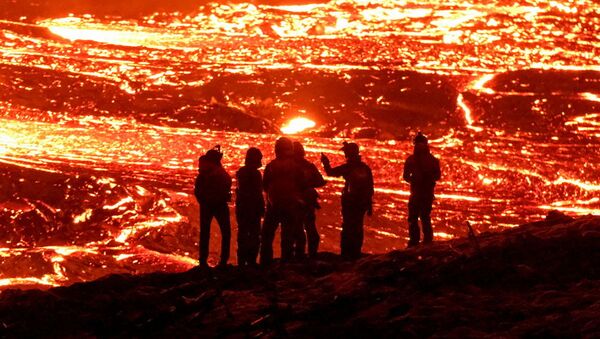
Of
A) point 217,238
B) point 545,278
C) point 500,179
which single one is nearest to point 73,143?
point 217,238

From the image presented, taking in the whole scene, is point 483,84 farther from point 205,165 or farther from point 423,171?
point 205,165

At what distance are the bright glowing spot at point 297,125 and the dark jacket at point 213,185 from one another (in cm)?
2510

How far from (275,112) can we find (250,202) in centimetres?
2666

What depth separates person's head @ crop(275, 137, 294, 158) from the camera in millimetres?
10422

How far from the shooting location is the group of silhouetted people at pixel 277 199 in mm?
10547

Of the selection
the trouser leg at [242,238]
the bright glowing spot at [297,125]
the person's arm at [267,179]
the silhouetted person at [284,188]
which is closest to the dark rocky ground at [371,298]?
the trouser leg at [242,238]

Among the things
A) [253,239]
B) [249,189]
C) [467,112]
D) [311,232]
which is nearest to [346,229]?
[311,232]

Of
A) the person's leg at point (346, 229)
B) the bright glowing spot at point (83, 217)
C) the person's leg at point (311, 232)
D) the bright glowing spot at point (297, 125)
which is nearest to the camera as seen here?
the person's leg at point (311, 232)

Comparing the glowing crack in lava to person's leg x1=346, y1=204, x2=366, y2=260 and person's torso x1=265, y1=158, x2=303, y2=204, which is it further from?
person's torso x1=265, y1=158, x2=303, y2=204

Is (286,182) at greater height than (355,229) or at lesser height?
greater

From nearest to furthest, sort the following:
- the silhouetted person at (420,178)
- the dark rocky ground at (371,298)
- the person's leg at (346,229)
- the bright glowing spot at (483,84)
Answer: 1. the dark rocky ground at (371,298)
2. the person's leg at (346,229)
3. the silhouetted person at (420,178)
4. the bright glowing spot at (483,84)

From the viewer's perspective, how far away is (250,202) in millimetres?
10758

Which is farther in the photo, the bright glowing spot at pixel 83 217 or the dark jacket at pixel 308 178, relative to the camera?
the bright glowing spot at pixel 83 217

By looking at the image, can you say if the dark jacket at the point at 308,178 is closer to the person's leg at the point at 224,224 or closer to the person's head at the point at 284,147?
the person's head at the point at 284,147
